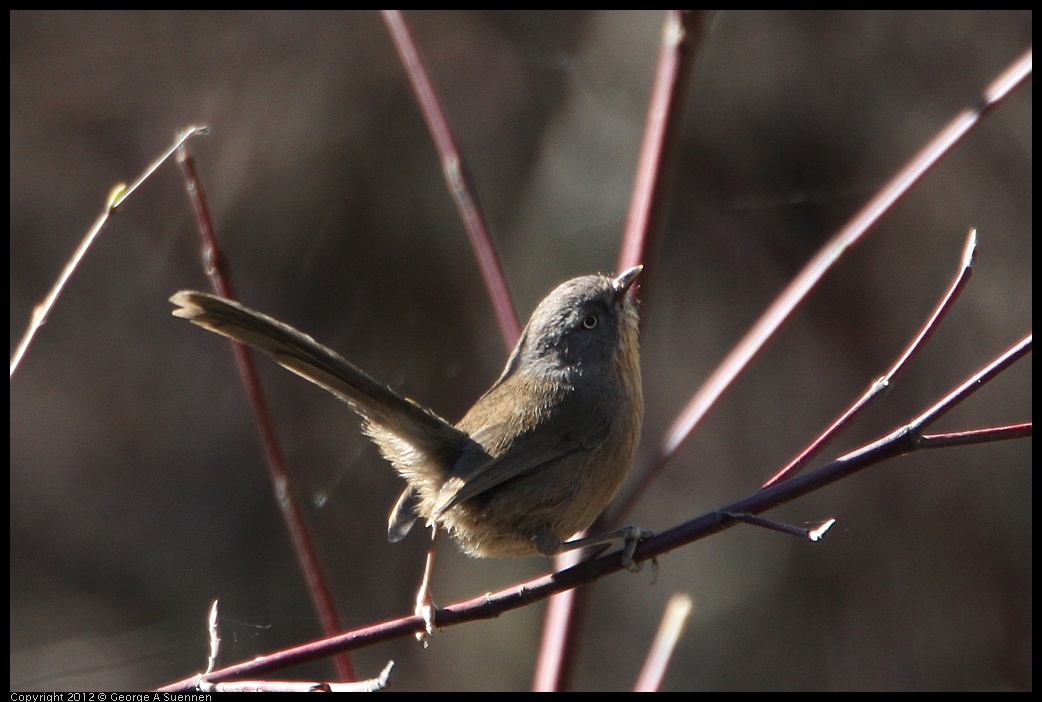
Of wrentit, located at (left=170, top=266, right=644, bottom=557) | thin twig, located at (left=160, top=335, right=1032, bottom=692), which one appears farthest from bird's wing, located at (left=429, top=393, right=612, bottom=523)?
thin twig, located at (left=160, top=335, right=1032, bottom=692)

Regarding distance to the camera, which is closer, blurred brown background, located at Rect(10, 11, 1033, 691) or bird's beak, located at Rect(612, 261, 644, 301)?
bird's beak, located at Rect(612, 261, 644, 301)

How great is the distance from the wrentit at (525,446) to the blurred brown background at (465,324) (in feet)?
10.5

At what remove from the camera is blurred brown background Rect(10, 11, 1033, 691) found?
251 inches

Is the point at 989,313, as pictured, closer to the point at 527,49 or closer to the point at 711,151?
the point at 711,151

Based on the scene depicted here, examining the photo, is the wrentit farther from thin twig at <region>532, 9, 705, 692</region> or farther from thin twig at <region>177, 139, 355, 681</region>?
thin twig at <region>177, 139, 355, 681</region>

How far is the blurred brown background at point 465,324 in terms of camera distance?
20.9 feet

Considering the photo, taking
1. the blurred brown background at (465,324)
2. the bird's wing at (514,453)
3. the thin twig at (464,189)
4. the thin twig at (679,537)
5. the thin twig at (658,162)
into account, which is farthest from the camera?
the blurred brown background at (465,324)

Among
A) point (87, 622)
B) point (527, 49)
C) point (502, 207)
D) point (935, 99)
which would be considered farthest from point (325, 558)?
point (935, 99)

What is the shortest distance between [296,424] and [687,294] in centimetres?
308

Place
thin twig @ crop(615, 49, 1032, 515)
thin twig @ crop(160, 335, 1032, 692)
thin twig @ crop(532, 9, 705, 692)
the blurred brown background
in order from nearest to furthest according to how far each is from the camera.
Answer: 1. thin twig @ crop(160, 335, 1032, 692)
2. thin twig @ crop(615, 49, 1032, 515)
3. thin twig @ crop(532, 9, 705, 692)
4. the blurred brown background

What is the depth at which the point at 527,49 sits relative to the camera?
24.5 ft

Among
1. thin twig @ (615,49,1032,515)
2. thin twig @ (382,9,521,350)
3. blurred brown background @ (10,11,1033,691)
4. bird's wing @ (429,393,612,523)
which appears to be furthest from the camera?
blurred brown background @ (10,11,1033,691)

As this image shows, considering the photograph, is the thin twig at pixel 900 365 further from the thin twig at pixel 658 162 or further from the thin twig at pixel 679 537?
the thin twig at pixel 658 162

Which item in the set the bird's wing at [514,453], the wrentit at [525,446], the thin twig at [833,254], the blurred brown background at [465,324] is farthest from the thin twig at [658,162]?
the blurred brown background at [465,324]
